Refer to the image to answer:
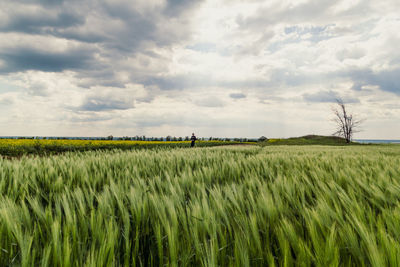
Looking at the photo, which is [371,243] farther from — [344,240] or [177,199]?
[177,199]

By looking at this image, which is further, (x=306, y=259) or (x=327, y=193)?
(x=327, y=193)

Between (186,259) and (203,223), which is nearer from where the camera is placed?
(186,259)

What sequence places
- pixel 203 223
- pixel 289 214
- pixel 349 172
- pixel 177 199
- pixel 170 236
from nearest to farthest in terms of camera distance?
pixel 170 236, pixel 203 223, pixel 289 214, pixel 177 199, pixel 349 172

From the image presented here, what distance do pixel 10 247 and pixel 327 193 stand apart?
1383mm

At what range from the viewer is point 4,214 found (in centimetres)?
80

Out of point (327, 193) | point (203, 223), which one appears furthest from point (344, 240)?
point (327, 193)

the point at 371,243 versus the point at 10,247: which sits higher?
the point at 371,243

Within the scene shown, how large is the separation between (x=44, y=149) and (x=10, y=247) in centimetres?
1350

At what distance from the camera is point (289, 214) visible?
0.93 m

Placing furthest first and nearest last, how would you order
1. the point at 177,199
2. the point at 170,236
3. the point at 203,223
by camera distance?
the point at 177,199, the point at 203,223, the point at 170,236

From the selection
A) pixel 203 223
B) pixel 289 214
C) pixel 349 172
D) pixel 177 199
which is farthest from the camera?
pixel 349 172

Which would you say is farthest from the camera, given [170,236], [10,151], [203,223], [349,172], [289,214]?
[10,151]

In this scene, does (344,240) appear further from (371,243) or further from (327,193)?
(327,193)

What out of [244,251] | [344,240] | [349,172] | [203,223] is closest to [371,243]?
[344,240]
